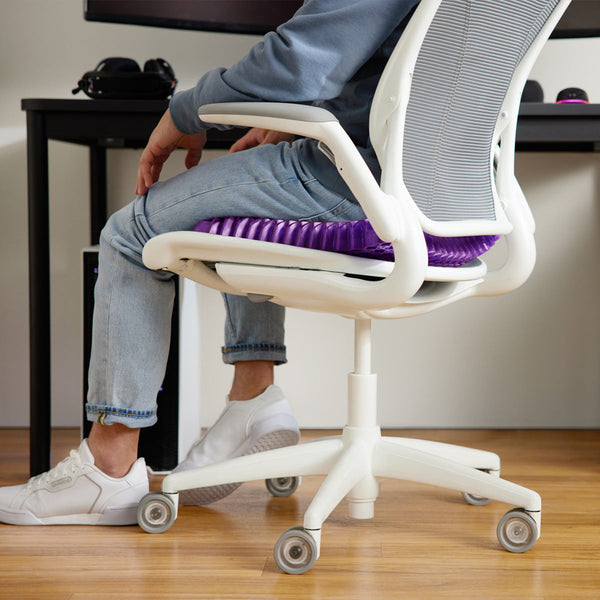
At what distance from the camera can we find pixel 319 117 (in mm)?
998

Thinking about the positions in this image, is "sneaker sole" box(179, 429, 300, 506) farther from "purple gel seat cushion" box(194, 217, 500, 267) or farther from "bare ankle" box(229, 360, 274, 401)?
"purple gel seat cushion" box(194, 217, 500, 267)

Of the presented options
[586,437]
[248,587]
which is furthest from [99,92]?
[586,437]

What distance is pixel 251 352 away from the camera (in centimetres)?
148

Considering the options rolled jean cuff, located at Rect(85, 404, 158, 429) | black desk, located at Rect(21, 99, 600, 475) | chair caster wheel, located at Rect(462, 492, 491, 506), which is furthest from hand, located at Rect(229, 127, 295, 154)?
chair caster wheel, located at Rect(462, 492, 491, 506)

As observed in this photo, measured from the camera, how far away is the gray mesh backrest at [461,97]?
3.36 feet

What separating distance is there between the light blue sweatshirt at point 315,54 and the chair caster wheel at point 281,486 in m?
0.64

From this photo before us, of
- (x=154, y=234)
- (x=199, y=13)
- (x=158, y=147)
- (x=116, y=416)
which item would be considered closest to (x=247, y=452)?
(x=116, y=416)

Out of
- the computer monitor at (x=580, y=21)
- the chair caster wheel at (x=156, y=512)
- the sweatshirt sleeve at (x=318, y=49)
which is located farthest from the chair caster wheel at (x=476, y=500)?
the computer monitor at (x=580, y=21)

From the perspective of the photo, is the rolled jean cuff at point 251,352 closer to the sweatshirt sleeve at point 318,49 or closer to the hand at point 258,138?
the hand at point 258,138

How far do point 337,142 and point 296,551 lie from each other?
0.56 metres

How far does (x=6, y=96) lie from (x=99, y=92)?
0.58 meters

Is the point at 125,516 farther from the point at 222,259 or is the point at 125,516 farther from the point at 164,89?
the point at 164,89

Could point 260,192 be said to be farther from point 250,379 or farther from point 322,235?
point 250,379

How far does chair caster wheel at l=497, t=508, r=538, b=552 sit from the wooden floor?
2cm
